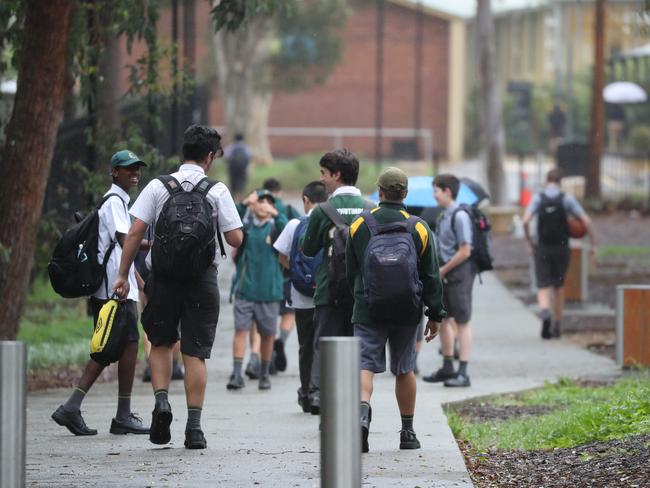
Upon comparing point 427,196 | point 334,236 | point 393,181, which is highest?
point 393,181

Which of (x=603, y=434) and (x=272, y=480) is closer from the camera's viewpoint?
(x=272, y=480)

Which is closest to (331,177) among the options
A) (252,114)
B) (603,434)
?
(603,434)

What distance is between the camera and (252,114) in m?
51.3

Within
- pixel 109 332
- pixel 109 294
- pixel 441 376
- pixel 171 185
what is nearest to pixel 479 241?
pixel 441 376

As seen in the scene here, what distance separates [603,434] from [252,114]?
43.1 metres

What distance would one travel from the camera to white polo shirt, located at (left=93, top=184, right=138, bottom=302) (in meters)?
8.92

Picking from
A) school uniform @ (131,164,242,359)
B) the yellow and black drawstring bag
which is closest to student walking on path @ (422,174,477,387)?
the yellow and black drawstring bag

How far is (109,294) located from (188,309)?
95 centimetres

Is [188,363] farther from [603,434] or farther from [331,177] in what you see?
[603,434]

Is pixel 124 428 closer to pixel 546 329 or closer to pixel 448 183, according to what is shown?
pixel 448 183

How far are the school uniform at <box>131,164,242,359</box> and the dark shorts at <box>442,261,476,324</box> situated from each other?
4.24 metres

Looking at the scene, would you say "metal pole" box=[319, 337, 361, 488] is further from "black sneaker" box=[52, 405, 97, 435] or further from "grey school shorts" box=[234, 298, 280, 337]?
"grey school shorts" box=[234, 298, 280, 337]

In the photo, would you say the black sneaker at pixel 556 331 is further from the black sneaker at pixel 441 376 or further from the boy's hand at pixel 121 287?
the boy's hand at pixel 121 287

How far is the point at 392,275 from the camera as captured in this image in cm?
806
